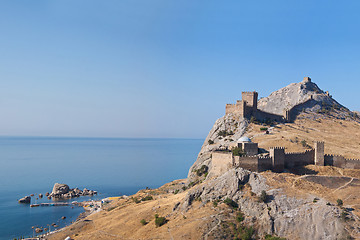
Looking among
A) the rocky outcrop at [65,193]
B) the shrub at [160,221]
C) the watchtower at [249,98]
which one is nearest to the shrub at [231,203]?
the shrub at [160,221]

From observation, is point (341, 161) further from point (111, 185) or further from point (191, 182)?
point (111, 185)

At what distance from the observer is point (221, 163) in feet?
193

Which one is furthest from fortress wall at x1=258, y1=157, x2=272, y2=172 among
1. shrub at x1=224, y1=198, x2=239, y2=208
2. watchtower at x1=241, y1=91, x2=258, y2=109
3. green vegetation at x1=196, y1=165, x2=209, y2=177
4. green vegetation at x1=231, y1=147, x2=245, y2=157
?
watchtower at x1=241, y1=91, x2=258, y2=109

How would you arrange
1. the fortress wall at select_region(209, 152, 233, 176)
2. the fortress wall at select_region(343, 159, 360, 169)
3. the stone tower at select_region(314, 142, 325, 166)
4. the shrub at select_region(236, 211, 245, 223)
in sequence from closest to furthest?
the shrub at select_region(236, 211, 245, 223)
the fortress wall at select_region(209, 152, 233, 176)
the fortress wall at select_region(343, 159, 360, 169)
the stone tower at select_region(314, 142, 325, 166)

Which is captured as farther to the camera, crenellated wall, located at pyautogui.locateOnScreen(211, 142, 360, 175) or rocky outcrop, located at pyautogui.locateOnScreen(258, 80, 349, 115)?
rocky outcrop, located at pyautogui.locateOnScreen(258, 80, 349, 115)

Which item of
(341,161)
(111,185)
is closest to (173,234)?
(341,161)

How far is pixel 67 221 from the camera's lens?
83.2m

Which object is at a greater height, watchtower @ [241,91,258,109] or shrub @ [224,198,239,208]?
watchtower @ [241,91,258,109]

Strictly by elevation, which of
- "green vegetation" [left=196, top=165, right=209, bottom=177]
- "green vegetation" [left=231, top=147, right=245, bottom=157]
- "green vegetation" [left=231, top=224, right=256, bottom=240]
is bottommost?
"green vegetation" [left=231, top=224, right=256, bottom=240]

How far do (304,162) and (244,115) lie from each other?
29.2 m

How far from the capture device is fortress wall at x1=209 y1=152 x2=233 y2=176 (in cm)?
5584

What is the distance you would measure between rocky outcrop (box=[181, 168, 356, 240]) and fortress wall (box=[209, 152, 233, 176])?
408cm

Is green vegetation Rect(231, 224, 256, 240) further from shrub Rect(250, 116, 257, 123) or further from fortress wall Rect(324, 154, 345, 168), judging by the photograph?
shrub Rect(250, 116, 257, 123)

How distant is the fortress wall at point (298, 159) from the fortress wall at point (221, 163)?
10290 mm
